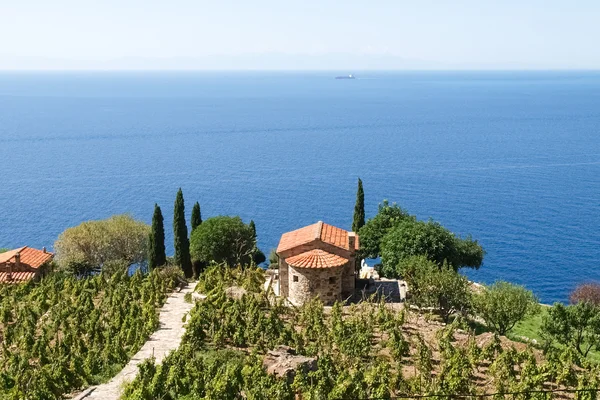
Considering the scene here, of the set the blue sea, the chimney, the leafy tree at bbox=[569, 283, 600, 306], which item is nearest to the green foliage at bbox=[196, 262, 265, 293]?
the chimney

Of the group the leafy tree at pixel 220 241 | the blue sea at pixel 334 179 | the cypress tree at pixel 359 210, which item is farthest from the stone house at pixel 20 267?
the blue sea at pixel 334 179

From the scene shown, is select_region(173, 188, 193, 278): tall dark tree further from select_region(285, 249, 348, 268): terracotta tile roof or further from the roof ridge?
select_region(285, 249, 348, 268): terracotta tile roof

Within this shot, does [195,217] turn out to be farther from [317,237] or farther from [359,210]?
[317,237]

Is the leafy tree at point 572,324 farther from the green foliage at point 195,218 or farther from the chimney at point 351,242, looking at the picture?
the green foliage at point 195,218

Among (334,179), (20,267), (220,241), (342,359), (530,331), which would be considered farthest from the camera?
(334,179)

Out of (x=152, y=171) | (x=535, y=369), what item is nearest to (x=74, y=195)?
(x=152, y=171)

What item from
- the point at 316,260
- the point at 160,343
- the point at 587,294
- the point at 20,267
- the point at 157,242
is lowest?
the point at 587,294

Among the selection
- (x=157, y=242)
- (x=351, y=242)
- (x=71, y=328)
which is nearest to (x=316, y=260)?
(x=351, y=242)

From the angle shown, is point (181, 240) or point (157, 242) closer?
point (181, 240)
